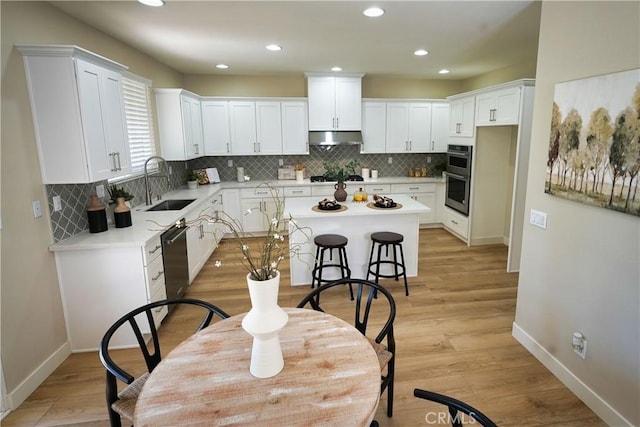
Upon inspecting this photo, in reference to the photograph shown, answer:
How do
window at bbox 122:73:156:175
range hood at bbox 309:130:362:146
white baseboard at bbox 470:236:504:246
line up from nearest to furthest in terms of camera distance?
window at bbox 122:73:156:175, white baseboard at bbox 470:236:504:246, range hood at bbox 309:130:362:146

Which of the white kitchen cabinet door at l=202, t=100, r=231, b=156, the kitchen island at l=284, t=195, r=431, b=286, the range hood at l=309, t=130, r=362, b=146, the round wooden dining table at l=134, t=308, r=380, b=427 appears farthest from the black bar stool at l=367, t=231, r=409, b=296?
the white kitchen cabinet door at l=202, t=100, r=231, b=156

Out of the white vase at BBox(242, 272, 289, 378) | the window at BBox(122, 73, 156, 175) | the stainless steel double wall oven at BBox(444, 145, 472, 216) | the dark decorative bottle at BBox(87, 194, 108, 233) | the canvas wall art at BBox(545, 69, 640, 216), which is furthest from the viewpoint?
the stainless steel double wall oven at BBox(444, 145, 472, 216)

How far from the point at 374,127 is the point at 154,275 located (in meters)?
4.51

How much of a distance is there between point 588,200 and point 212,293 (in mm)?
3464

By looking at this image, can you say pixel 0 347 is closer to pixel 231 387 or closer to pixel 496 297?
pixel 231 387

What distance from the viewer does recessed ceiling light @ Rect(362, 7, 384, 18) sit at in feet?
9.12

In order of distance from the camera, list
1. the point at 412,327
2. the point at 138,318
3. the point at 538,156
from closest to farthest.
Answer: the point at 538,156 < the point at 138,318 < the point at 412,327

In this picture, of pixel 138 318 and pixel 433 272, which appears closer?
pixel 138 318

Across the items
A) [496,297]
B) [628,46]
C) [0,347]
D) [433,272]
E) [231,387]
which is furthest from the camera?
[433,272]

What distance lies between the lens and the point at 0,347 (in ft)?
6.88

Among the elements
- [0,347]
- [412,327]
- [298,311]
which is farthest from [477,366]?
[0,347]

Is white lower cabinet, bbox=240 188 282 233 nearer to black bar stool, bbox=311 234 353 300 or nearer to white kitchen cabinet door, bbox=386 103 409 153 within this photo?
black bar stool, bbox=311 234 353 300

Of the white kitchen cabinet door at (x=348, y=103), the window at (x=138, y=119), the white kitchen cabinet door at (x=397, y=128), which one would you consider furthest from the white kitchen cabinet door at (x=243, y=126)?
the white kitchen cabinet door at (x=397, y=128)

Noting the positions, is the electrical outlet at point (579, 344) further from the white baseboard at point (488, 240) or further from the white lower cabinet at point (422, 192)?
the white lower cabinet at point (422, 192)
